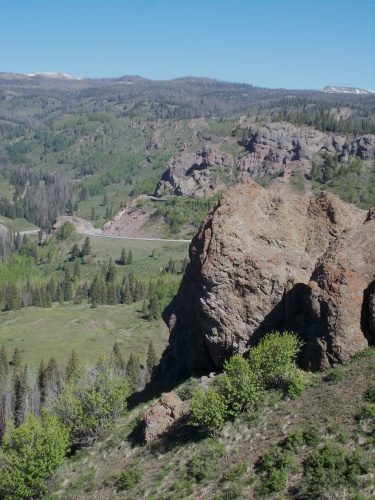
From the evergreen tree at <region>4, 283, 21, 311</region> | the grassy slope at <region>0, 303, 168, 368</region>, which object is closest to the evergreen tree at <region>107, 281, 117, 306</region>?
the grassy slope at <region>0, 303, 168, 368</region>

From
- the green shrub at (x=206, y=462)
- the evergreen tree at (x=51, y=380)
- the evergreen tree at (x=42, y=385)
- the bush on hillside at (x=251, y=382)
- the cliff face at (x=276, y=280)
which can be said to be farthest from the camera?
the evergreen tree at (x=42, y=385)

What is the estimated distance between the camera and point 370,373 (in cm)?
3322

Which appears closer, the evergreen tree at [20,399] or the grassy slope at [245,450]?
the grassy slope at [245,450]

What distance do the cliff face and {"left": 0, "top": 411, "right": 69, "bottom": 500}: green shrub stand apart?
1688 cm

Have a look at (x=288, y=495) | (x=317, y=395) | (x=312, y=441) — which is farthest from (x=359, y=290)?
(x=288, y=495)

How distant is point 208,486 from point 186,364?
2290 cm

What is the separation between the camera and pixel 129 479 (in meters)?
34.8

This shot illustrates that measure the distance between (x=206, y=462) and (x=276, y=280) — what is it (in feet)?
58.7

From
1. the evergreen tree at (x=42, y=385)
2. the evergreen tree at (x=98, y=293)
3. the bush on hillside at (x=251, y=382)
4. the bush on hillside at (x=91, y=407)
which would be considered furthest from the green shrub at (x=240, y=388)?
the evergreen tree at (x=98, y=293)

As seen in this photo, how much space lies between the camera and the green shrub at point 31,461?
3862cm

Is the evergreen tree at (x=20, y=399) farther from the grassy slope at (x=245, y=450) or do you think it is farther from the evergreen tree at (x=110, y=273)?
the evergreen tree at (x=110, y=273)

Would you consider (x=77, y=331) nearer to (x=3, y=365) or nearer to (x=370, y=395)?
(x=3, y=365)

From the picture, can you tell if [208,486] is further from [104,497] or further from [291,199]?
[291,199]

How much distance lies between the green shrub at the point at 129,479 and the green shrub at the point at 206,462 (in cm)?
436
